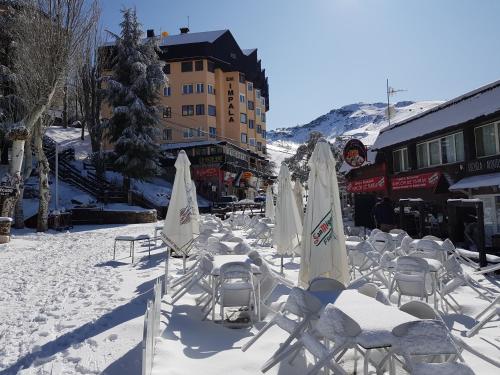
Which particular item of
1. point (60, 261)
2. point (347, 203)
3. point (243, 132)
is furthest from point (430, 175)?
point (243, 132)

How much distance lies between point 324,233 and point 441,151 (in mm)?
13330

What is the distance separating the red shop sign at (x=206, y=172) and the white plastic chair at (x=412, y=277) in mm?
33969

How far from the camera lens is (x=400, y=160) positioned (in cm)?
2062

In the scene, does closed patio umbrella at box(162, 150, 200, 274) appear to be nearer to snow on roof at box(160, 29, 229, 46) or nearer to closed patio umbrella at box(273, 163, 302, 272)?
Answer: closed patio umbrella at box(273, 163, 302, 272)

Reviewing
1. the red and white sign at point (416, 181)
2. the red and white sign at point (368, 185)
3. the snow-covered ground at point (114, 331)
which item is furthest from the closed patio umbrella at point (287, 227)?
the red and white sign at point (368, 185)

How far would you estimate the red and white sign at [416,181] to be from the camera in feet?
54.9

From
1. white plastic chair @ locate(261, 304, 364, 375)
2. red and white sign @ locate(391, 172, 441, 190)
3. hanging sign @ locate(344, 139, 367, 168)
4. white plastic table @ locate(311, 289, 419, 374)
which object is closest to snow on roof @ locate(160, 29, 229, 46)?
hanging sign @ locate(344, 139, 367, 168)

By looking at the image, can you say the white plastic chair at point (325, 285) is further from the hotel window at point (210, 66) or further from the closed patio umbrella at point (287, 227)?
the hotel window at point (210, 66)

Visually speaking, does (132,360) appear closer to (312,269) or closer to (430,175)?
(312,269)

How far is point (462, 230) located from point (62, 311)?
14591 millimetres

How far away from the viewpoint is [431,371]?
2570 mm

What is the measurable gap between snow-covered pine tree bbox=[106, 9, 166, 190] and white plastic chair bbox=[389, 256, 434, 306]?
24.3 metres

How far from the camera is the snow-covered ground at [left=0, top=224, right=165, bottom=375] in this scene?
4.29 m

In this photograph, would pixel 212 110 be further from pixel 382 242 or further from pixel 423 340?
pixel 423 340
